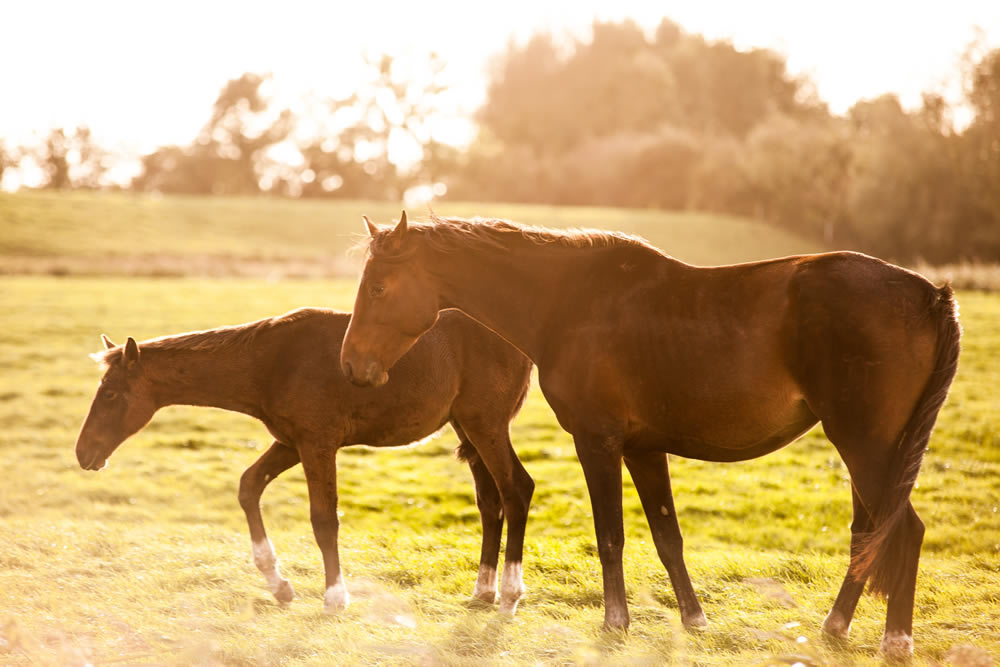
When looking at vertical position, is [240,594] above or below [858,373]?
below

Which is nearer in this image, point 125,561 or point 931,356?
point 931,356

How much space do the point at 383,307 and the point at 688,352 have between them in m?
2.09

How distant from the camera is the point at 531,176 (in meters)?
69.7

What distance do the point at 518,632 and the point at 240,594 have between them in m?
2.35

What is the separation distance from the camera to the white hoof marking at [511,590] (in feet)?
22.7

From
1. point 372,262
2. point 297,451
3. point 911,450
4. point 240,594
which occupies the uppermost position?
point 372,262

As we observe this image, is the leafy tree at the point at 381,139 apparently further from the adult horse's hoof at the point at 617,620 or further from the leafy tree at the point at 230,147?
the adult horse's hoof at the point at 617,620

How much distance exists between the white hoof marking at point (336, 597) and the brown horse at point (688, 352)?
64.6 inches

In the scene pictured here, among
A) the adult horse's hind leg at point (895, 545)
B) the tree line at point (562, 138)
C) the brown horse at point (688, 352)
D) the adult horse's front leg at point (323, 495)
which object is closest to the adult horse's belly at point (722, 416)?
the brown horse at point (688, 352)

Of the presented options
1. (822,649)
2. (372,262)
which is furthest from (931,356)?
(372,262)

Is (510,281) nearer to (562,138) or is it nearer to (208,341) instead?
(208,341)

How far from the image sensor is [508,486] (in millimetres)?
7297

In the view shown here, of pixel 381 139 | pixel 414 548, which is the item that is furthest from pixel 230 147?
pixel 414 548

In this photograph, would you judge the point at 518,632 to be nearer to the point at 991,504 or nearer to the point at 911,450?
the point at 911,450
